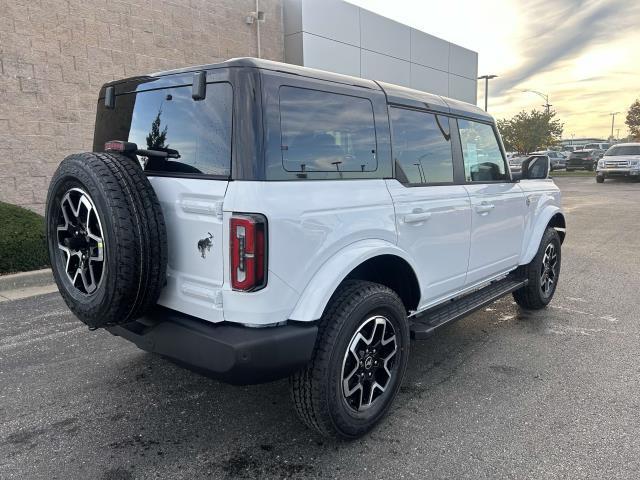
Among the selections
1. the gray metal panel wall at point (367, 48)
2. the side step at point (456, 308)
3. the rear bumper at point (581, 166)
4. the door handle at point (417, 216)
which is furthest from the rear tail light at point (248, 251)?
the rear bumper at point (581, 166)

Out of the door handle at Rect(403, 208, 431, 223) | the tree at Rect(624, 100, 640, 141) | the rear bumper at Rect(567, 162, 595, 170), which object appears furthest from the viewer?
the tree at Rect(624, 100, 640, 141)

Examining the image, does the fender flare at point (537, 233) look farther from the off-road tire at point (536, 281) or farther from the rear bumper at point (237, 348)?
the rear bumper at point (237, 348)

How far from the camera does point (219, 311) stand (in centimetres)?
238

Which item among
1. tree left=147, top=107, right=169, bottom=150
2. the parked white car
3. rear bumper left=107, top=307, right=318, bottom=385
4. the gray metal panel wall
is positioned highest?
the gray metal panel wall

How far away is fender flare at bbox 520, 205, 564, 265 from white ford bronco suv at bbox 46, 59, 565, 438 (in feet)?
5.90

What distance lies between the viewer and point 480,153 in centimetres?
414

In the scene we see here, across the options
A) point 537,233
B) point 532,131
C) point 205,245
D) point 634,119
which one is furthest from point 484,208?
point 634,119

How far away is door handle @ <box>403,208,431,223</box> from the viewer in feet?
10.0

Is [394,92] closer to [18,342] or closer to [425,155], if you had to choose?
[425,155]

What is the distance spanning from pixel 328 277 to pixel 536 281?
3.13 meters

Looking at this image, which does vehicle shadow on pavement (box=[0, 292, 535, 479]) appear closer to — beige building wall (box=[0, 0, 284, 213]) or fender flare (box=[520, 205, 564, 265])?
fender flare (box=[520, 205, 564, 265])

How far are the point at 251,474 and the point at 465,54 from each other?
19.6 metres

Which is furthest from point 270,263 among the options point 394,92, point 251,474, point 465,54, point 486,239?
point 465,54

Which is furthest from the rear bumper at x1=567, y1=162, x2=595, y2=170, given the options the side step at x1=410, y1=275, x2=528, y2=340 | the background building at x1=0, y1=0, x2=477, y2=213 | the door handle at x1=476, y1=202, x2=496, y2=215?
the door handle at x1=476, y1=202, x2=496, y2=215
